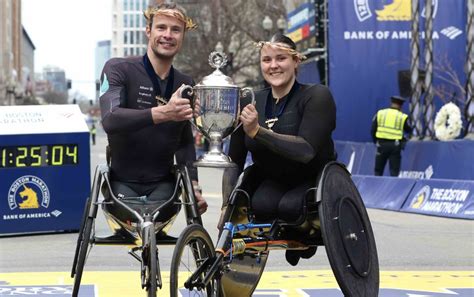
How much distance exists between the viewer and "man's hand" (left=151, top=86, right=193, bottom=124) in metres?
5.65

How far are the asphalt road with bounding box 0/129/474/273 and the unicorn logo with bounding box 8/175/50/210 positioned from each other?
0.41 metres

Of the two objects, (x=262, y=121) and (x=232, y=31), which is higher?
(x=232, y=31)

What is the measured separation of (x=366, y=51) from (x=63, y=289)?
19.2 meters

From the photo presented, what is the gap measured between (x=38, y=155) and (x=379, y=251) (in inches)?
178

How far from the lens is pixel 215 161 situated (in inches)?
231

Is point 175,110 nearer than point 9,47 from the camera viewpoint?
Yes

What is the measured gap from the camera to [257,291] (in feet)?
27.9

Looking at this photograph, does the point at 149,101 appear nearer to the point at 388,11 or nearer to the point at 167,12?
the point at 167,12

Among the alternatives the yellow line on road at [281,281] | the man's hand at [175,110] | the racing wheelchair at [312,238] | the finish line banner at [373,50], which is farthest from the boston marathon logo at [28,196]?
the finish line banner at [373,50]

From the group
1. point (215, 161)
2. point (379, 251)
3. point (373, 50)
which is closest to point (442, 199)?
point (379, 251)

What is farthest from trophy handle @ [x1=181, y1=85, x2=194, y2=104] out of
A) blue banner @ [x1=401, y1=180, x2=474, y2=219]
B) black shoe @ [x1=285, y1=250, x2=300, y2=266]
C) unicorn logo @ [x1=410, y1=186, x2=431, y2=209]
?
unicorn logo @ [x1=410, y1=186, x2=431, y2=209]

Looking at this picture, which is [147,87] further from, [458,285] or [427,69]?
[427,69]

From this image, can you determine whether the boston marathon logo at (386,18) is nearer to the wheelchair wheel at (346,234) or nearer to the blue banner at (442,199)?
the blue banner at (442,199)

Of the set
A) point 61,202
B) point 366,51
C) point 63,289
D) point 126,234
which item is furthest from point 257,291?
point 366,51
